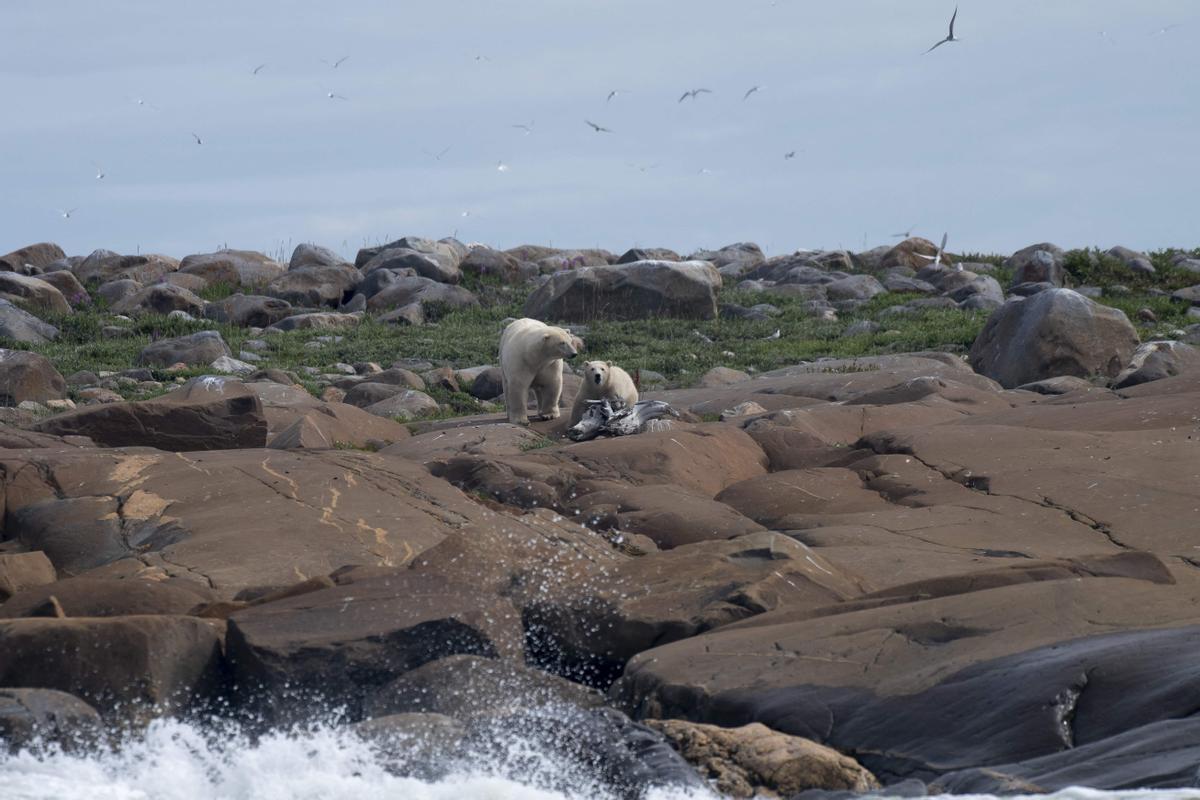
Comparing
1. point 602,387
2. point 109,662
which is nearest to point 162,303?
point 602,387

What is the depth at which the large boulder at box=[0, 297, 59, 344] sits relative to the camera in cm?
2241

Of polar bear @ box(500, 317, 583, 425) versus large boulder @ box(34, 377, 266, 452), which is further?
polar bear @ box(500, 317, 583, 425)

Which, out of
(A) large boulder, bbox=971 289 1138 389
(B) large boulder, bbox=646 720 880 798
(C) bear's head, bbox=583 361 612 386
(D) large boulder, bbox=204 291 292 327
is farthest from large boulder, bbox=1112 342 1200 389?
(D) large boulder, bbox=204 291 292 327

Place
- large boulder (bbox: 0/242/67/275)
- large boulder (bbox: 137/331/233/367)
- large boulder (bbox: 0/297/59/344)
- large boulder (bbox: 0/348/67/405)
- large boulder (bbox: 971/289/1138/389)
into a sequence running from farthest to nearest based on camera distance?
1. large boulder (bbox: 0/242/67/275)
2. large boulder (bbox: 0/297/59/344)
3. large boulder (bbox: 137/331/233/367)
4. large boulder (bbox: 971/289/1138/389)
5. large boulder (bbox: 0/348/67/405)

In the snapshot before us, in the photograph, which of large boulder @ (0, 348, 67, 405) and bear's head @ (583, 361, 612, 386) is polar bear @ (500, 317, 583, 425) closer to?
bear's head @ (583, 361, 612, 386)

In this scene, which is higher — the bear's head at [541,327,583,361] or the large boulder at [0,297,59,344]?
the bear's head at [541,327,583,361]

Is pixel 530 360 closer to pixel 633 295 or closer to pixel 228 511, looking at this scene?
pixel 228 511

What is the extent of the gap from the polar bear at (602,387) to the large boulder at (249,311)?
13052mm

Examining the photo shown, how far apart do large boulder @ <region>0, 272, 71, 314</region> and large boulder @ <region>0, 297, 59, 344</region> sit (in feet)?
4.48

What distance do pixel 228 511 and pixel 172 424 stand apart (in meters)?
3.12

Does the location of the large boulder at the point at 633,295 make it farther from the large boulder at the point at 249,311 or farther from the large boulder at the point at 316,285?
the large boulder at the point at 316,285

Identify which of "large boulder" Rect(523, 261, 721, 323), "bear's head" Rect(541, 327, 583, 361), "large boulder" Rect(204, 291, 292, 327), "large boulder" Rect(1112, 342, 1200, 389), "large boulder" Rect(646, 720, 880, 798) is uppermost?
"bear's head" Rect(541, 327, 583, 361)

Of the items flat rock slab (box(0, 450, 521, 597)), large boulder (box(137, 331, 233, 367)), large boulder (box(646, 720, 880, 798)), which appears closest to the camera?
large boulder (box(646, 720, 880, 798))

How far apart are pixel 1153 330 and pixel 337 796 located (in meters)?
18.9
